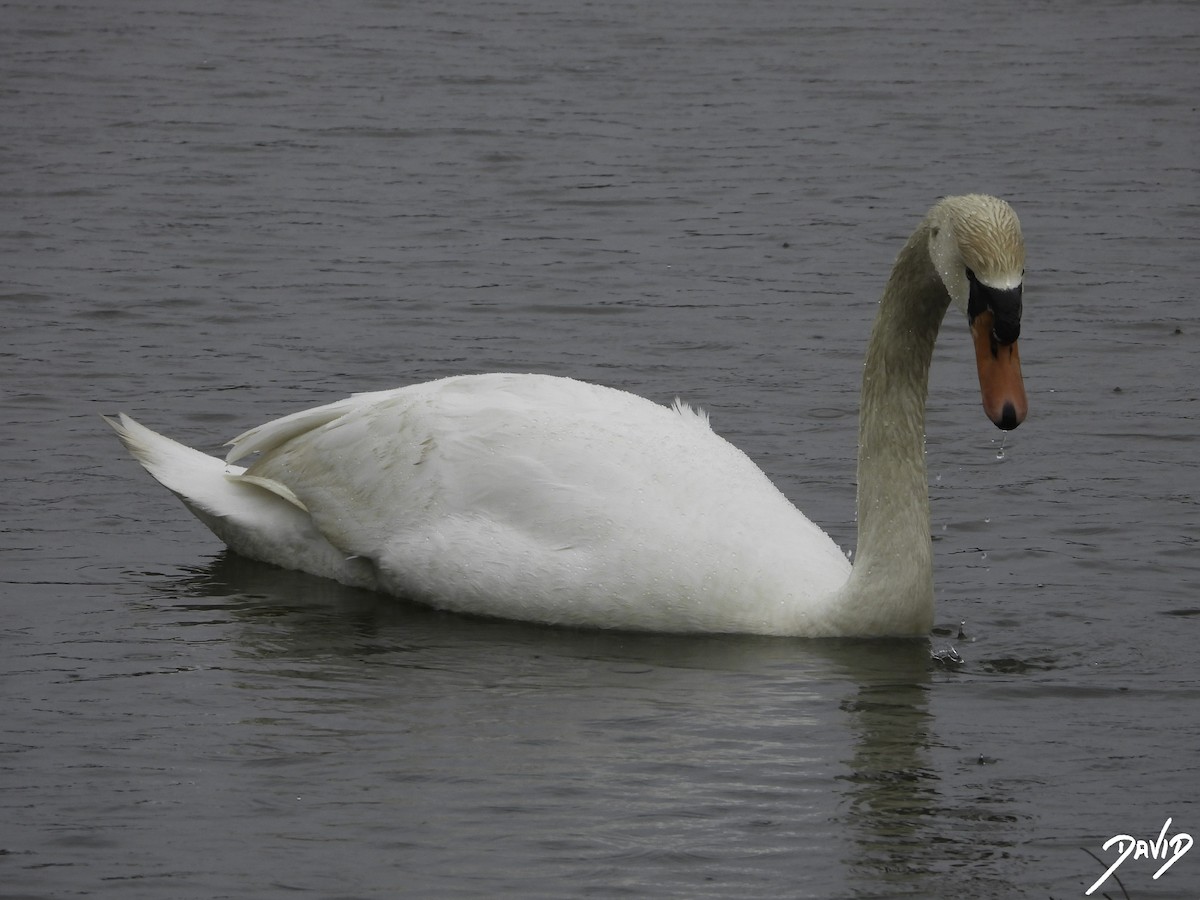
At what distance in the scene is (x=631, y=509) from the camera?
895cm

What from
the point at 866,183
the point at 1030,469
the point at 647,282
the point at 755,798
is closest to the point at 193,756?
the point at 755,798

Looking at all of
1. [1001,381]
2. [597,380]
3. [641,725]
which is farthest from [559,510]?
[597,380]

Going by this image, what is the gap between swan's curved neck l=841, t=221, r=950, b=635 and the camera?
29.0 ft

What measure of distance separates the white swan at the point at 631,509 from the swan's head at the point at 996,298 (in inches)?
6.9

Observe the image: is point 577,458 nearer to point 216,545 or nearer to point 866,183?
point 216,545

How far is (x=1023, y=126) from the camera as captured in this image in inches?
754

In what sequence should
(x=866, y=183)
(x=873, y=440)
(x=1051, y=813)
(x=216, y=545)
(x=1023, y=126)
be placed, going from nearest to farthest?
(x=1051, y=813)
(x=873, y=440)
(x=216, y=545)
(x=866, y=183)
(x=1023, y=126)

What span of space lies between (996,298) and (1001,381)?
0.28 meters

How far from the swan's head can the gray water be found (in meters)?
1.14

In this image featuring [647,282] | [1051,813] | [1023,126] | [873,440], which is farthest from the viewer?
[1023,126]

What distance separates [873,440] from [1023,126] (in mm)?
10677

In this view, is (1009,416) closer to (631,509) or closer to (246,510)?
(631,509)
